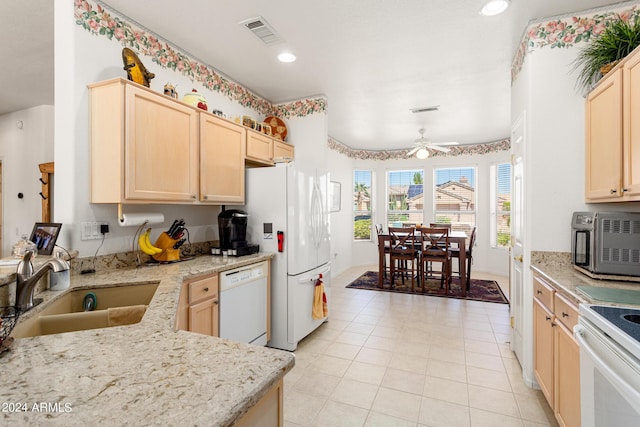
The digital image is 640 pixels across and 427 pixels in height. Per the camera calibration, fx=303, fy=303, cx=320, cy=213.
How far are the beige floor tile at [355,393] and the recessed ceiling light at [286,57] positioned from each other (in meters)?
2.75

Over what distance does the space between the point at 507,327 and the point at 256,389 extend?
3.56 meters

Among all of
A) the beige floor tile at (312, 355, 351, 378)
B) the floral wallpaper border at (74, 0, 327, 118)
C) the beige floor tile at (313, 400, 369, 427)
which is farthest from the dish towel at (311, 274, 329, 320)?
the floral wallpaper border at (74, 0, 327, 118)

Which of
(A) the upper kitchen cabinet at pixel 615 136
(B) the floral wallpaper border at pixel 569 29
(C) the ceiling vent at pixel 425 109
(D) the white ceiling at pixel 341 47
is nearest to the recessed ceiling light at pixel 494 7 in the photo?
(D) the white ceiling at pixel 341 47

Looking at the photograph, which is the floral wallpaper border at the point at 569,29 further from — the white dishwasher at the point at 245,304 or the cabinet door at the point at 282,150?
the white dishwasher at the point at 245,304

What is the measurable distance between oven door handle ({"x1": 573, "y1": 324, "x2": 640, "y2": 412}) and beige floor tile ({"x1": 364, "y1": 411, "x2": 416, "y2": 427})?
3.53ft

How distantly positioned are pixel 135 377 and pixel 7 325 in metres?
0.60

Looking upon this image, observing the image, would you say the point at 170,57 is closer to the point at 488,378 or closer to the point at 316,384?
the point at 316,384

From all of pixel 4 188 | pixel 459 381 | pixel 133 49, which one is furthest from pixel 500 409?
pixel 4 188

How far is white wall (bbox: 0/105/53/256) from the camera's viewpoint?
13.3 feet

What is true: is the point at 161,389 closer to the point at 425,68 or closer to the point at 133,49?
the point at 133,49

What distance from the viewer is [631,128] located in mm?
1611

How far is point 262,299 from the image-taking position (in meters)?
2.72

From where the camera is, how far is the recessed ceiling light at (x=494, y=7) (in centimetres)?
198

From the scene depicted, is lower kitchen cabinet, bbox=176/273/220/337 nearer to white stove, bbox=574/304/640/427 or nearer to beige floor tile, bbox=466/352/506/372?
white stove, bbox=574/304/640/427
